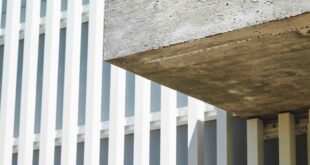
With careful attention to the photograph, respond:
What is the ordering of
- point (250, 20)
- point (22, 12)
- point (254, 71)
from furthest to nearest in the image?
point (22, 12) → point (254, 71) → point (250, 20)

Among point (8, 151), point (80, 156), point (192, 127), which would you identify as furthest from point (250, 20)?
point (8, 151)

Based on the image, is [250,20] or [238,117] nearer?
[250,20]

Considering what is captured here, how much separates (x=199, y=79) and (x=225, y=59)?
824 mm

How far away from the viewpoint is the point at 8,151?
15.4 m

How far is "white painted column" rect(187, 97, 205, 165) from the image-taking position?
502 inches

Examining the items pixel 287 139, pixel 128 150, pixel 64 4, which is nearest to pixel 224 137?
pixel 287 139

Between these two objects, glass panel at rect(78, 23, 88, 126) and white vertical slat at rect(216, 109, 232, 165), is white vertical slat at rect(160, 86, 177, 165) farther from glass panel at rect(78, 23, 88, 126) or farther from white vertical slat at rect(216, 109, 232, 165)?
glass panel at rect(78, 23, 88, 126)

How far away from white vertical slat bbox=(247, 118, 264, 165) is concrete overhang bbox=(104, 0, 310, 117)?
150 cm

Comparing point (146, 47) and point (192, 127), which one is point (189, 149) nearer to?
point (192, 127)

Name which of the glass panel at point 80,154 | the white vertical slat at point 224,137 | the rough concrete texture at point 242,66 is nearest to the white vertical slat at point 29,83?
the glass panel at point 80,154

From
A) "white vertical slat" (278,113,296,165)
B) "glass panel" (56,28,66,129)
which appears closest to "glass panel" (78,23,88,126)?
"glass panel" (56,28,66,129)

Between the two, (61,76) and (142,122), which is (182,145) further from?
(61,76)

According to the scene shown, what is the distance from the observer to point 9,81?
1566 cm

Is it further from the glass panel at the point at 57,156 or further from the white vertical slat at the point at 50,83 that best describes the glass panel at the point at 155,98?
the glass panel at the point at 57,156
